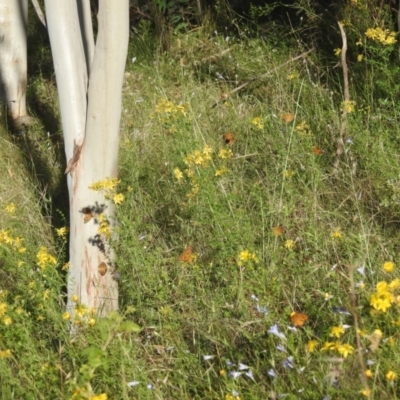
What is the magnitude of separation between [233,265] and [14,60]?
12.7ft

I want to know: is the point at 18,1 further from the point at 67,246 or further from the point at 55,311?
the point at 55,311

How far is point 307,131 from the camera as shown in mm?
5254

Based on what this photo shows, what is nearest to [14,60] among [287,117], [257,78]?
[257,78]

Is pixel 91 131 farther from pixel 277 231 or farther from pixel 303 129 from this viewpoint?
pixel 303 129

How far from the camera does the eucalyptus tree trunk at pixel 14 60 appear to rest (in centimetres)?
674

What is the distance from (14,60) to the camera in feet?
22.4

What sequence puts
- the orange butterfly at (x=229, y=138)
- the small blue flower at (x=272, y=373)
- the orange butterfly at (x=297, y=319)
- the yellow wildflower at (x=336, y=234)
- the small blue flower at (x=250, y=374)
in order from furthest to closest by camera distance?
the orange butterfly at (x=229, y=138)
the yellow wildflower at (x=336, y=234)
the orange butterfly at (x=297, y=319)
the small blue flower at (x=250, y=374)
the small blue flower at (x=272, y=373)

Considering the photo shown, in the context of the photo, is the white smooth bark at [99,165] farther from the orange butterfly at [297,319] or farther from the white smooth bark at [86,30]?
the orange butterfly at [297,319]

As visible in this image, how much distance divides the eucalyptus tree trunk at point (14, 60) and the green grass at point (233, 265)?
1208 millimetres

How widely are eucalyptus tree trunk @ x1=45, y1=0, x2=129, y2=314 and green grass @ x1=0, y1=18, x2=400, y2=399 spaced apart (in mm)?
128

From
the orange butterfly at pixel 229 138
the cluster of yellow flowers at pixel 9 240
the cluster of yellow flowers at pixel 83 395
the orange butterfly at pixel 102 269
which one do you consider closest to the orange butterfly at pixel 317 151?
the orange butterfly at pixel 229 138

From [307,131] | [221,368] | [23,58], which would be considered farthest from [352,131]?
[23,58]

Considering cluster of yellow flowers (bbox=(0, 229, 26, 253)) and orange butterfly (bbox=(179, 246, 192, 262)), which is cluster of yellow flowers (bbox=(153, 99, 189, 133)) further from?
cluster of yellow flowers (bbox=(0, 229, 26, 253))

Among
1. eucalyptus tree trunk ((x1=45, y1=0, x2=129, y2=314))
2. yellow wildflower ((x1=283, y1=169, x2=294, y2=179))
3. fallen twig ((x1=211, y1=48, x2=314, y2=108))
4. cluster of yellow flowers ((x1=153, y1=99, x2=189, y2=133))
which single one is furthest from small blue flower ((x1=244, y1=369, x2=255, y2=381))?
fallen twig ((x1=211, y1=48, x2=314, y2=108))
